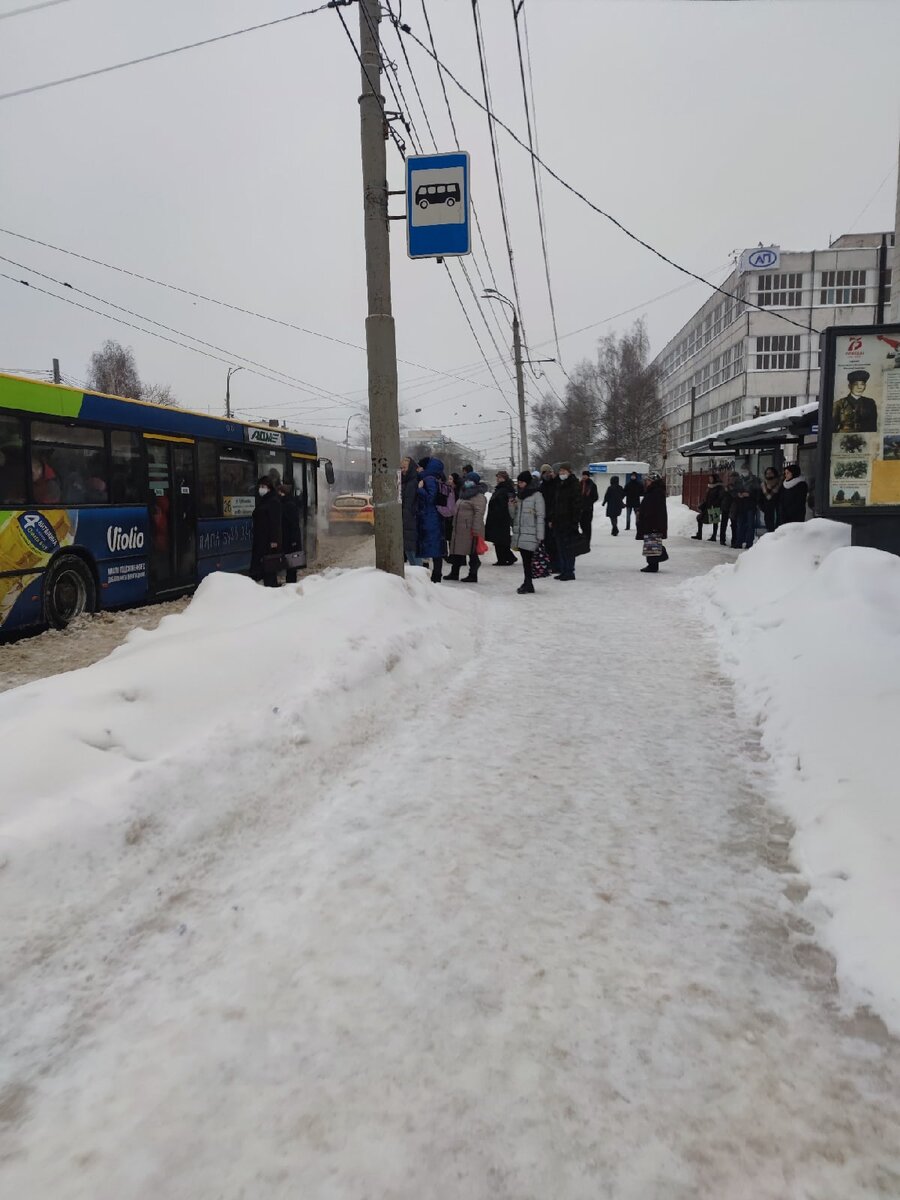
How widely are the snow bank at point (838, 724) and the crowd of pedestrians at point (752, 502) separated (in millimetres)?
4870

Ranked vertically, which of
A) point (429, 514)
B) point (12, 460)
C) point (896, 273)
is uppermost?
point (896, 273)

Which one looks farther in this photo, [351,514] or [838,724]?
[351,514]

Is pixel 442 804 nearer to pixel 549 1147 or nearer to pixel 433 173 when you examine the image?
pixel 549 1147

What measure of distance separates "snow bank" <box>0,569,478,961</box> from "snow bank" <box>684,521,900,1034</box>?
245cm

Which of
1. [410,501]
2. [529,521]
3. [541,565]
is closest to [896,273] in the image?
[541,565]

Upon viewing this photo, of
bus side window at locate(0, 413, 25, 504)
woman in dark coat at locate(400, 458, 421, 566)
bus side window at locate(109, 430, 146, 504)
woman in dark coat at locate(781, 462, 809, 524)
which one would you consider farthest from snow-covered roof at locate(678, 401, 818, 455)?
bus side window at locate(0, 413, 25, 504)

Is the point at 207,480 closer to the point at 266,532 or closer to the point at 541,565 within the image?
the point at 266,532

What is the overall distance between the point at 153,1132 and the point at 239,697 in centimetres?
273

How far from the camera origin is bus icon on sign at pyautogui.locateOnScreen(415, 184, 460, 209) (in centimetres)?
784

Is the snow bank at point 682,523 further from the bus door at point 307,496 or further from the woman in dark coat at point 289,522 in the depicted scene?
the woman in dark coat at point 289,522

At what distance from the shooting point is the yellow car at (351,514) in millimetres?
28500

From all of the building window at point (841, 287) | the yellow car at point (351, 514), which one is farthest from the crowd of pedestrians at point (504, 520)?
the building window at point (841, 287)

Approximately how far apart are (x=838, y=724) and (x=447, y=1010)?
294cm

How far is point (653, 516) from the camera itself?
12.8m
